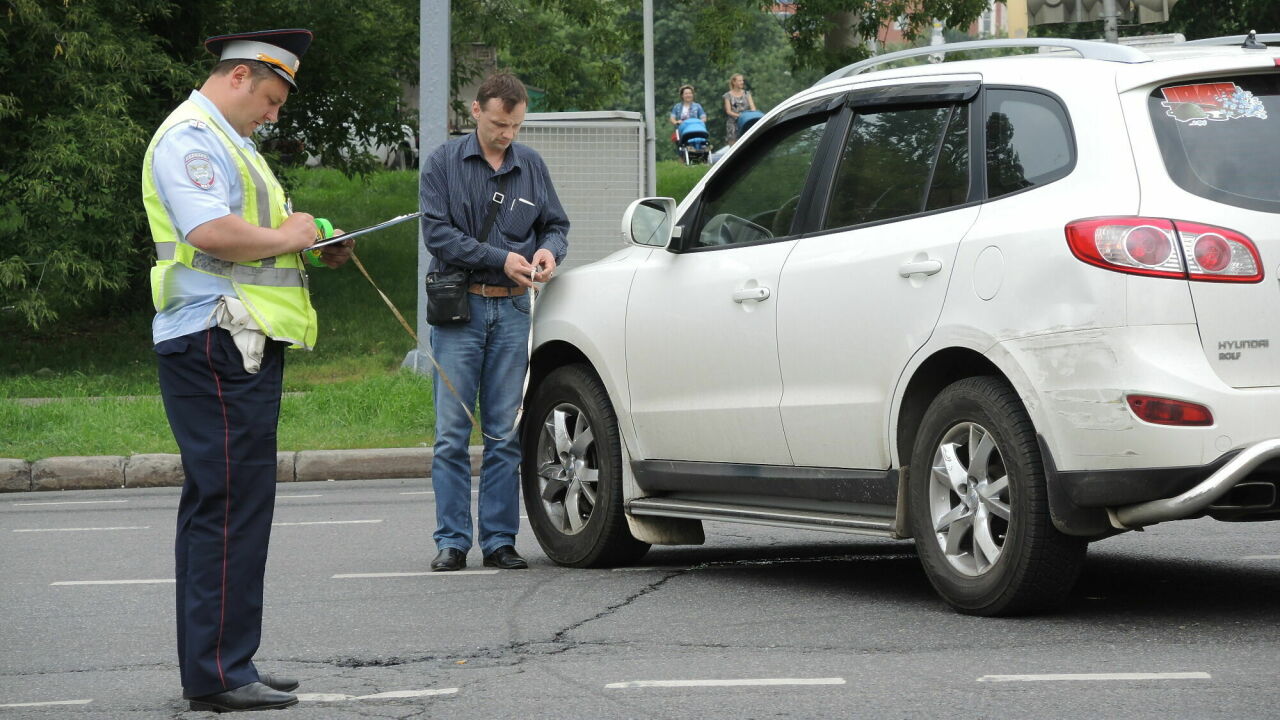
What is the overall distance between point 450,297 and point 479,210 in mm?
405

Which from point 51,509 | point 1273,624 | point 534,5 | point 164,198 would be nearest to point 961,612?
point 1273,624

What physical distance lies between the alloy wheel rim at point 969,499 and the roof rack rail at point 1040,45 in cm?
126

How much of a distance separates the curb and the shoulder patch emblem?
771cm

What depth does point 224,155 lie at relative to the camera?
4879mm

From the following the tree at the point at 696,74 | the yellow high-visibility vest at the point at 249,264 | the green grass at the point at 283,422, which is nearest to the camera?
the yellow high-visibility vest at the point at 249,264

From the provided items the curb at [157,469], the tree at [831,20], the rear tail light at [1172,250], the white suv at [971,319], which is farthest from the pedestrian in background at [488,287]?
the tree at [831,20]

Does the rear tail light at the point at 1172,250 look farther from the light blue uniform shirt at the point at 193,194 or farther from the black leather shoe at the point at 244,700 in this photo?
the black leather shoe at the point at 244,700

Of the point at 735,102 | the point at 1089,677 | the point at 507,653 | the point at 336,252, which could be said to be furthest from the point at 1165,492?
the point at 735,102

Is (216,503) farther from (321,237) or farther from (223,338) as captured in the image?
(321,237)

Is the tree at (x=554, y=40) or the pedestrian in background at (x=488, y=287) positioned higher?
the tree at (x=554, y=40)

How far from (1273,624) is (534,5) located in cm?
1994

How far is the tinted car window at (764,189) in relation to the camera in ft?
21.9

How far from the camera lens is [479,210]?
7.55m

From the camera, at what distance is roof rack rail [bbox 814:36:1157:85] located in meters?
5.74
